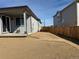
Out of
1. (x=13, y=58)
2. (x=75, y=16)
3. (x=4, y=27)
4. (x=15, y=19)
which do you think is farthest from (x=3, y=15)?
(x=13, y=58)

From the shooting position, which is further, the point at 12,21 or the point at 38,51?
the point at 12,21

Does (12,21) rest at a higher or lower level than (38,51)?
higher

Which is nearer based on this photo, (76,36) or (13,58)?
(13,58)

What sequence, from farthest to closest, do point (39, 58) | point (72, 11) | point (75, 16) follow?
point (72, 11) < point (75, 16) < point (39, 58)

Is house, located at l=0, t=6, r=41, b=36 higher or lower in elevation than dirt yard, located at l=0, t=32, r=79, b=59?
higher

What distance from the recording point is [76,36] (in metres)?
20.8

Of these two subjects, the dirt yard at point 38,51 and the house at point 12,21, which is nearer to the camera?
the dirt yard at point 38,51

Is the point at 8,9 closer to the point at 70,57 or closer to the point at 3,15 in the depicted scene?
the point at 3,15

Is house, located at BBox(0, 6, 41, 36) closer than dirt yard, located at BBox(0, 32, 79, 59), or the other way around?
dirt yard, located at BBox(0, 32, 79, 59)

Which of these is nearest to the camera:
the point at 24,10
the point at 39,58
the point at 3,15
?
the point at 39,58

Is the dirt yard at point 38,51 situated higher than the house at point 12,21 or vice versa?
the house at point 12,21

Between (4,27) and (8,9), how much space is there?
12.3ft

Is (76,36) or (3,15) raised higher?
(3,15)

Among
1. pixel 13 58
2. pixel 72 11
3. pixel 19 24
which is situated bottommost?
pixel 13 58
